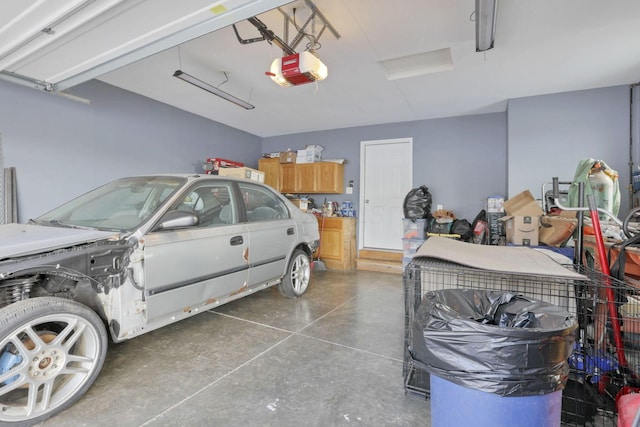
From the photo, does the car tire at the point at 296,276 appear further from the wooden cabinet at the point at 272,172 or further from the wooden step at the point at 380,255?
the wooden cabinet at the point at 272,172

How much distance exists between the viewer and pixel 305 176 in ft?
19.9

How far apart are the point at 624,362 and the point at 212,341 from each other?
8.40 ft

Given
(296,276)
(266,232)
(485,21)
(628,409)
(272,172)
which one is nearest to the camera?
(628,409)

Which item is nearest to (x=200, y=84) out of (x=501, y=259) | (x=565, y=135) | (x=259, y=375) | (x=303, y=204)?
(x=303, y=204)

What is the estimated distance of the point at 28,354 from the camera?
144 centimetres

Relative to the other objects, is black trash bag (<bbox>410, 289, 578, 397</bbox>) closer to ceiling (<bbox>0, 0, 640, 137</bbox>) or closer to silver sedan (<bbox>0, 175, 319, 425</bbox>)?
silver sedan (<bbox>0, 175, 319, 425</bbox>)

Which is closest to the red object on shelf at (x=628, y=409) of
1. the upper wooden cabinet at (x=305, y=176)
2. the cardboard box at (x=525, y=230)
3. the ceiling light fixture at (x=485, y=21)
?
the ceiling light fixture at (x=485, y=21)

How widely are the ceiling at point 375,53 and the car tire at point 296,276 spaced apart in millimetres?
2151

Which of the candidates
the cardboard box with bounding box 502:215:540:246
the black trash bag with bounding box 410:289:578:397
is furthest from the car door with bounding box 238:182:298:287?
the cardboard box with bounding box 502:215:540:246

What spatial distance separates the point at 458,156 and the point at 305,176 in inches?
112

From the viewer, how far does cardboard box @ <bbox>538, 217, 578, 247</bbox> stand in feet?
10.0

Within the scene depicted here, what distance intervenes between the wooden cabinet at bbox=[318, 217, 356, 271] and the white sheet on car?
3.47 m

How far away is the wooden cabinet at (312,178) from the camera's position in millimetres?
5867

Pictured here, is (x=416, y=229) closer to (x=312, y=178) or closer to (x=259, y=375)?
(x=312, y=178)
